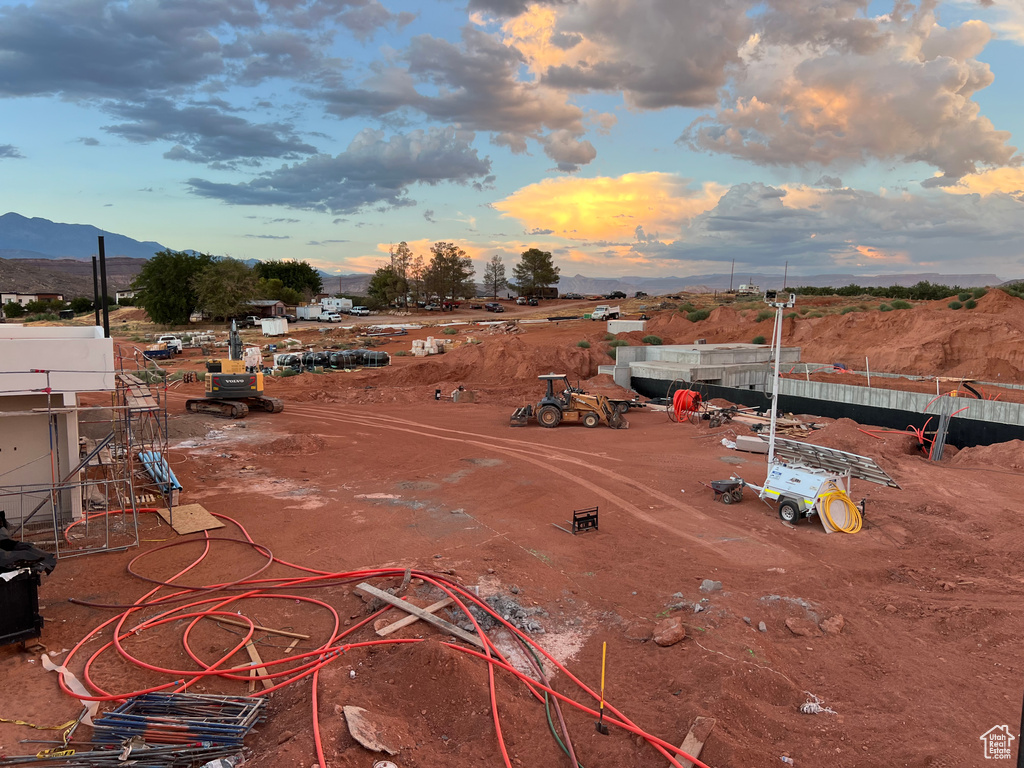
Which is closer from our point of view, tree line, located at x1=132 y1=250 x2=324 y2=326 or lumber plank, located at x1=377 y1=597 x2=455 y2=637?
lumber plank, located at x1=377 y1=597 x2=455 y2=637

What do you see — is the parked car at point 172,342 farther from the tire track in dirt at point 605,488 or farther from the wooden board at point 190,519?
the wooden board at point 190,519

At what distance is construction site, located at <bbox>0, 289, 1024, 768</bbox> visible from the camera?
674 cm

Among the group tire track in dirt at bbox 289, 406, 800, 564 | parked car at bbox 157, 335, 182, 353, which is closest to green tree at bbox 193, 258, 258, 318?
parked car at bbox 157, 335, 182, 353

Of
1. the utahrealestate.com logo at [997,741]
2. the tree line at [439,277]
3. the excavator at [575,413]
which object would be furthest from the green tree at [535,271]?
the utahrealestate.com logo at [997,741]

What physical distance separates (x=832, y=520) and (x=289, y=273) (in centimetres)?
9660

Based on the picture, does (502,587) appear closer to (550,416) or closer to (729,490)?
(729,490)

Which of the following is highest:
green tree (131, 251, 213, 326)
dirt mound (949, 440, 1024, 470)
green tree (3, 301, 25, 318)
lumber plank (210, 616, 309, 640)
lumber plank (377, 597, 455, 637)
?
green tree (131, 251, 213, 326)

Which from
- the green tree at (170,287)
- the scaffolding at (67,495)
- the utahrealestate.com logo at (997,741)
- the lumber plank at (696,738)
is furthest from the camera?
the green tree at (170,287)

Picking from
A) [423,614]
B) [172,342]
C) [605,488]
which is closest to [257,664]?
[423,614]

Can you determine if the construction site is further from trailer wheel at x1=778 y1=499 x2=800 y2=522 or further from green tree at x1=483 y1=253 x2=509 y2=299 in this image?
green tree at x1=483 y1=253 x2=509 y2=299

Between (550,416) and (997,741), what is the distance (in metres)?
18.2

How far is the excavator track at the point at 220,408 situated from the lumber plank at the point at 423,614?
1779 centimetres

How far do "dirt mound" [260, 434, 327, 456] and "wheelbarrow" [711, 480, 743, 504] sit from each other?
1243cm

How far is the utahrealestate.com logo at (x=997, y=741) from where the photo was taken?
6.43 meters
